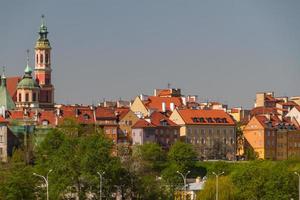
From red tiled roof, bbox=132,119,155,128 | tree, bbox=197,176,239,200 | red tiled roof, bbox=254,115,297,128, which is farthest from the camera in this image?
red tiled roof, bbox=254,115,297,128

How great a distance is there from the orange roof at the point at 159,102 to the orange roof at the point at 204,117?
27.5 ft

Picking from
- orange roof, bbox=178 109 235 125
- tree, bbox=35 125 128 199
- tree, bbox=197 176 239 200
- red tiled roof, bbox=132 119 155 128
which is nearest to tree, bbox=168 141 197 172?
red tiled roof, bbox=132 119 155 128

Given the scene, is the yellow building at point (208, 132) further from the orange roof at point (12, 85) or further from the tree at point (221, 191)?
the tree at point (221, 191)

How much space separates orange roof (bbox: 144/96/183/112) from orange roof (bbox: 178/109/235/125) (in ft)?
27.5

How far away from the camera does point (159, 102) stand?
598ft

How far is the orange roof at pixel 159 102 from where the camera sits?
180500 millimetres

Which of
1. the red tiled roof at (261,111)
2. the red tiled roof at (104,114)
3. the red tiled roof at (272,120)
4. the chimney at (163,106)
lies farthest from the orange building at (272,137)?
the red tiled roof at (104,114)

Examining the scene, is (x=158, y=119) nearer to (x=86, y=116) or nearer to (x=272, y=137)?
(x=86, y=116)

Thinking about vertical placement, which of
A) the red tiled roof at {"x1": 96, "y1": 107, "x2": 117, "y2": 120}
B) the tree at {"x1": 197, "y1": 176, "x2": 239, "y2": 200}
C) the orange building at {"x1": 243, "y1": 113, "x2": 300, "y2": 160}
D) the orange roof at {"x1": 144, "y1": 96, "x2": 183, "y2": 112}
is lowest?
the tree at {"x1": 197, "y1": 176, "x2": 239, "y2": 200}

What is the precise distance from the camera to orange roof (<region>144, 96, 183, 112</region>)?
592ft

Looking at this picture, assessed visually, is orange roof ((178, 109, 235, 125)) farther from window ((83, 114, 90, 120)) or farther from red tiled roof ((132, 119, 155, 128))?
window ((83, 114, 90, 120))

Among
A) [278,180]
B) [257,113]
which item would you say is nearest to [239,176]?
[278,180]

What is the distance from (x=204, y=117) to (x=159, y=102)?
44.4 ft

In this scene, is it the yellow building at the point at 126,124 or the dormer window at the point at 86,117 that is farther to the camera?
the yellow building at the point at 126,124
